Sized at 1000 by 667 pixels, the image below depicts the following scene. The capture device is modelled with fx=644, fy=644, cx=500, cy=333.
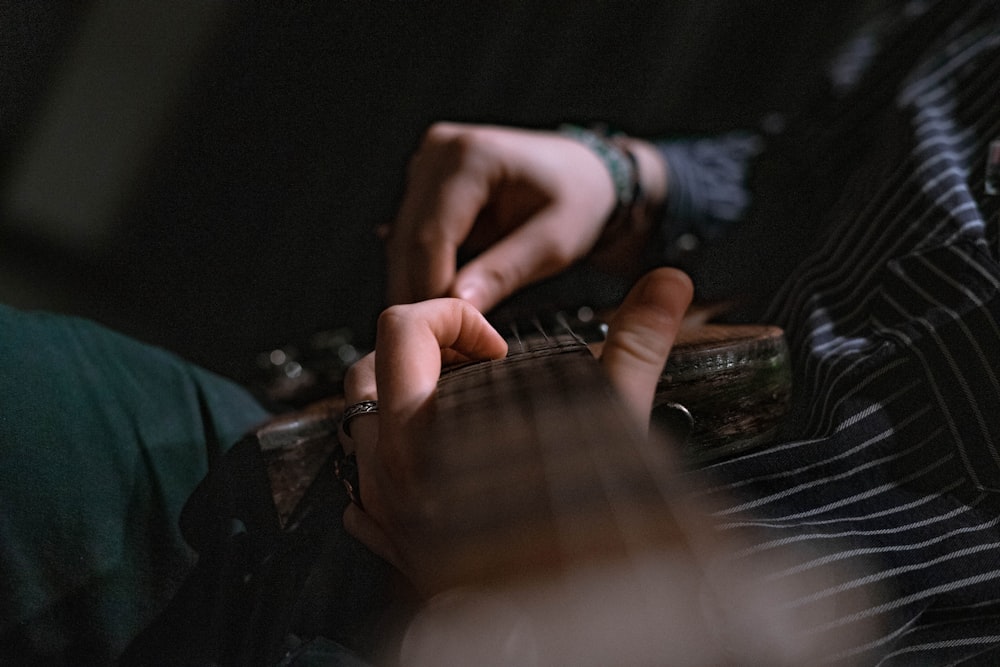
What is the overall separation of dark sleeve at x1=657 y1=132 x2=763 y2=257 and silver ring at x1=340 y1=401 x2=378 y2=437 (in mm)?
471

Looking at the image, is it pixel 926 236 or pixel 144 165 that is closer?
pixel 926 236

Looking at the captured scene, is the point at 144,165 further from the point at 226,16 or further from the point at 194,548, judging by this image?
the point at 194,548

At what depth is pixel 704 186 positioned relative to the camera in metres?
0.68

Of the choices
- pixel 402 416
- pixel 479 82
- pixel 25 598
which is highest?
pixel 479 82

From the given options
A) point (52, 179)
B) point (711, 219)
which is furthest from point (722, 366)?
point (52, 179)

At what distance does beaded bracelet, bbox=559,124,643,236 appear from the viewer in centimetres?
57

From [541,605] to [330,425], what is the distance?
0.16m

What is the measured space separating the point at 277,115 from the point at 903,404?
0.55m

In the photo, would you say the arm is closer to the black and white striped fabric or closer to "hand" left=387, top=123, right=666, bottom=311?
"hand" left=387, top=123, right=666, bottom=311

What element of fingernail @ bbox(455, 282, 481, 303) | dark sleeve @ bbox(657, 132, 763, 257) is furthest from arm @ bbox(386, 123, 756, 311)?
dark sleeve @ bbox(657, 132, 763, 257)

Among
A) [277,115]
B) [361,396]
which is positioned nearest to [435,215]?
[361,396]

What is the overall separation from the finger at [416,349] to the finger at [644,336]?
0.05 m

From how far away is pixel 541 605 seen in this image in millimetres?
174

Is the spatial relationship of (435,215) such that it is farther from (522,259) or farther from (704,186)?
(704,186)
